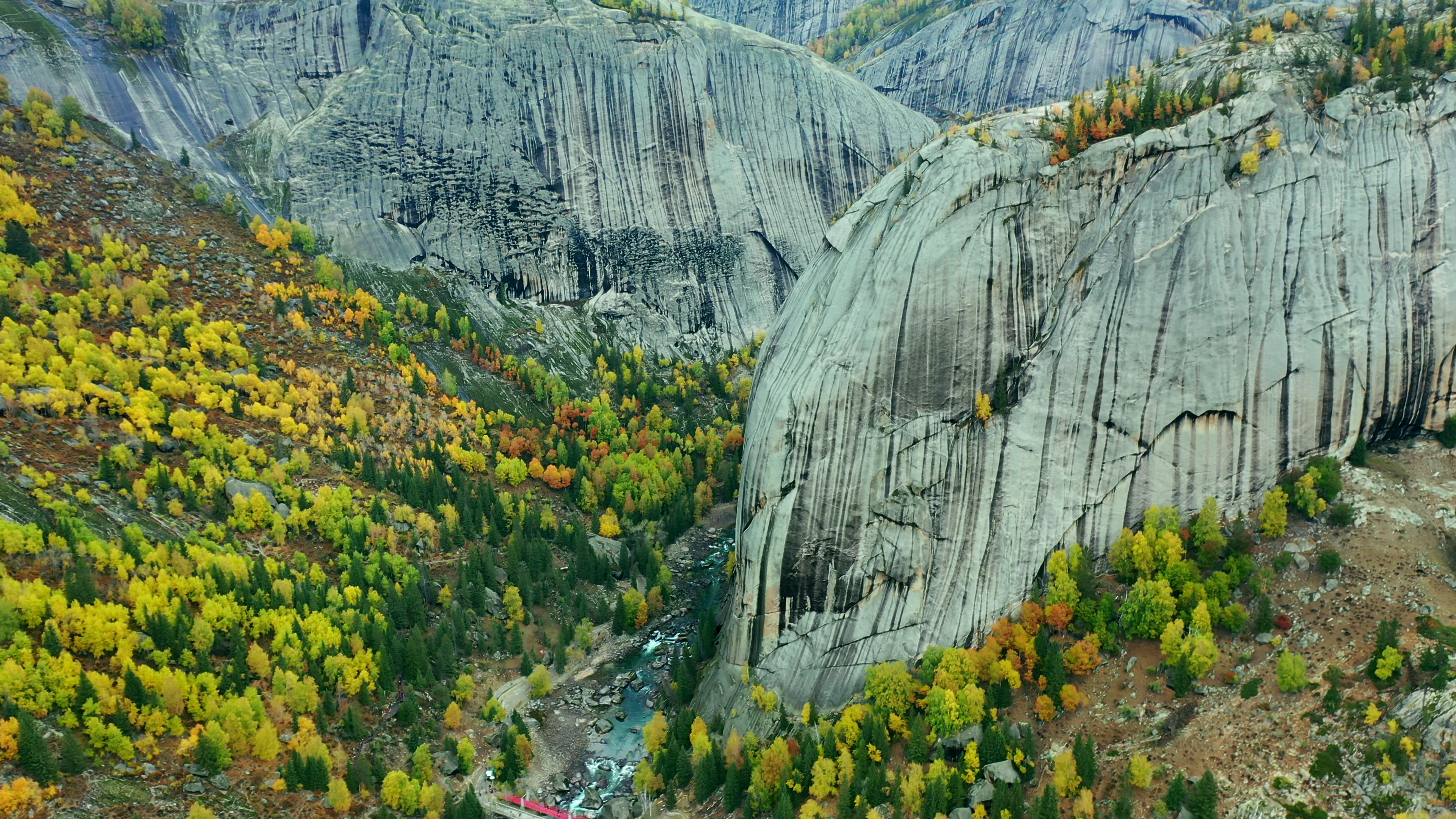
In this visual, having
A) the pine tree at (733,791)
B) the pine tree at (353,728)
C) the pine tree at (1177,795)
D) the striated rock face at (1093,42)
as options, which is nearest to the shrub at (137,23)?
the pine tree at (353,728)

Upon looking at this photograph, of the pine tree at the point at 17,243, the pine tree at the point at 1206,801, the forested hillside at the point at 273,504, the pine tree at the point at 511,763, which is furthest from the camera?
the pine tree at the point at 17,243

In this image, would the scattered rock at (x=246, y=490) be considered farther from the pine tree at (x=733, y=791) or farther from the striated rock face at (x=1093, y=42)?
the striated rock face at (x=1093, y=42)

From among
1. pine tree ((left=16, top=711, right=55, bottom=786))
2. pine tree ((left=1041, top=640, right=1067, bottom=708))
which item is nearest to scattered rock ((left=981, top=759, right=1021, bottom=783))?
pine tree ((left=1041, top=640, right=1067, bottom=708))

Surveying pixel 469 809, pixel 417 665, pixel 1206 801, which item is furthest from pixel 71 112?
pixel 1206 801

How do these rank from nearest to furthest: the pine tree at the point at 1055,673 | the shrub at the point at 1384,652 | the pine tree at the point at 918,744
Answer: the shrub at the point at 1384,652, the pine tree at the point at 1055,673, the pine tree at the point at 918,744

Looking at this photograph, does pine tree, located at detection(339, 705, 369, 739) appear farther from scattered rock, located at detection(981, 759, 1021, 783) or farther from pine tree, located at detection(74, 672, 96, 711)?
scattered rock, located at detection(981, 759, 1021, 783)

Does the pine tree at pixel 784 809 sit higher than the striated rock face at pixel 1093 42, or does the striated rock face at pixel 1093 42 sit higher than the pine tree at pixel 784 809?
the striated rock face at pixel 1093 42
